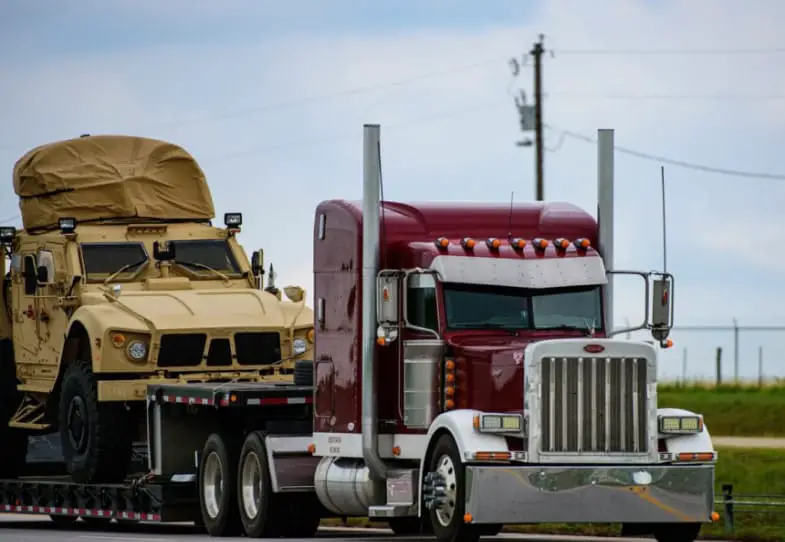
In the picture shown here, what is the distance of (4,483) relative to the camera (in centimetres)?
2598

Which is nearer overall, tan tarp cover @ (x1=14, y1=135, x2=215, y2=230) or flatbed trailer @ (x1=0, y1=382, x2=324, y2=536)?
flatbed trailer @ (x1=0, y1=382, x2=324, y2=536)

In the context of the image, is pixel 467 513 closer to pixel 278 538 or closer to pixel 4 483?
pixel 278 538

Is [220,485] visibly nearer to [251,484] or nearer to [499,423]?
[251,484]

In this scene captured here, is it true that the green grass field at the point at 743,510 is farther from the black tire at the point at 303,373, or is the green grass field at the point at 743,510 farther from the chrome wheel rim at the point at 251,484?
the chrome wheel rim at the point at 251,484

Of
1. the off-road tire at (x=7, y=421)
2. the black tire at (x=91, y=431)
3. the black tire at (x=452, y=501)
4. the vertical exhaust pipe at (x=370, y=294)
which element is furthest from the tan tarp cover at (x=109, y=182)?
the black tire at (x=452, y=501)

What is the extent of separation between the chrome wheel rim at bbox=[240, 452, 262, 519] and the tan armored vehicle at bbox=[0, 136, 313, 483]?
45.6 inches

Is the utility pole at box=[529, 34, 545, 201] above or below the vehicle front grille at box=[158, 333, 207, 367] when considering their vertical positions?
above

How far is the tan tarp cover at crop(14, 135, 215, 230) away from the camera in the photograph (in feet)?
84.0

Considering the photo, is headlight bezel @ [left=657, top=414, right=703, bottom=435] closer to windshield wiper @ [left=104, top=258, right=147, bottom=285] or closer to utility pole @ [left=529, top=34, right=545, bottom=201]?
windshield wiper @ [left=104, top=258, right=147, bottom=285]

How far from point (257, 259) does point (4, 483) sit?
A: 4.40 meters

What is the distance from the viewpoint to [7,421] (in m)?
25.9

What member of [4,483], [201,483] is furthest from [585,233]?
[4,483]

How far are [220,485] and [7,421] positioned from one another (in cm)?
529

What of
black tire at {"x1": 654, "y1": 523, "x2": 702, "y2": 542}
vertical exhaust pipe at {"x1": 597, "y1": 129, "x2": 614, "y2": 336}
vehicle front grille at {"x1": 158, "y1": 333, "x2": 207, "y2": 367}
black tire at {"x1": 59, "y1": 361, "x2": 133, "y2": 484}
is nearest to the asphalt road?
black tire at {"x1": 59, "y1": 361, "x2": 133, "y2": 484}
